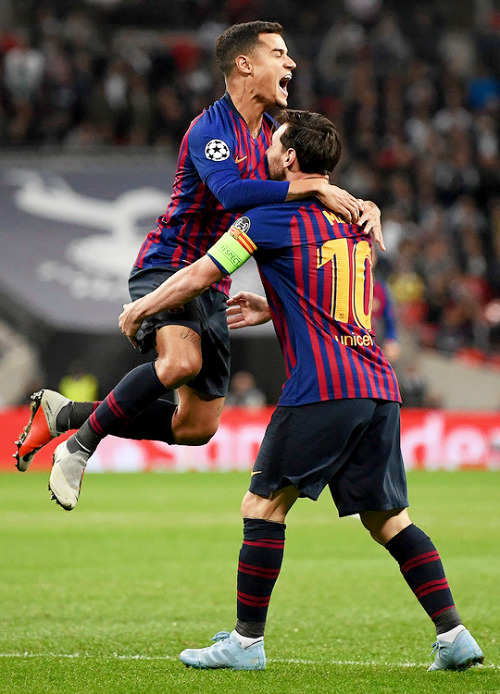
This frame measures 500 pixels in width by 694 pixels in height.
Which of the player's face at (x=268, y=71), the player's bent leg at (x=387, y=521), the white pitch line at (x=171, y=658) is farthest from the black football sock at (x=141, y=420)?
the player's face at (x=268, y=71)

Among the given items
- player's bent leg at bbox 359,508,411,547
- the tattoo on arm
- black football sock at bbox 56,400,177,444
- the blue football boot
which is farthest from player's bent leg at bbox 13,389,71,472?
the blue football boot

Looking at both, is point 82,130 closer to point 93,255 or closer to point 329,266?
point 93,255

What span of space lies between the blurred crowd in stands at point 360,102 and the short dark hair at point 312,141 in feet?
42.9

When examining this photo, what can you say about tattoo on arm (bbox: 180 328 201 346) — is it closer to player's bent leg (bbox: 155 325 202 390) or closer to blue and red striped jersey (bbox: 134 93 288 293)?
player's bent leg (bbox: 155 325 202 390)

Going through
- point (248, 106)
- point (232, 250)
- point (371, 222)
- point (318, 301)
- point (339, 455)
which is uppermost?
point (248, 106)

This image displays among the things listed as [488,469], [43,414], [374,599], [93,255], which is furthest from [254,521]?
[93,255]

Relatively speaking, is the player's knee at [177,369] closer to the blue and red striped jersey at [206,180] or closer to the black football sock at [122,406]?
the black football sock at [122,406]

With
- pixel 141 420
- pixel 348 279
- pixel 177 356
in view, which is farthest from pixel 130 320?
pixel 348 279

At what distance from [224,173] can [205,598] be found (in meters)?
2.86

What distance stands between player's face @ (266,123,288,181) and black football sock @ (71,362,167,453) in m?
1.09

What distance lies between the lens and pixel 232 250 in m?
4.59

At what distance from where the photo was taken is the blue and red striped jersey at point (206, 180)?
502cm

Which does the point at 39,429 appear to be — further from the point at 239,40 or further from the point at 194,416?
the point at 239,40

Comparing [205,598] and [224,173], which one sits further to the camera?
[205,598]
